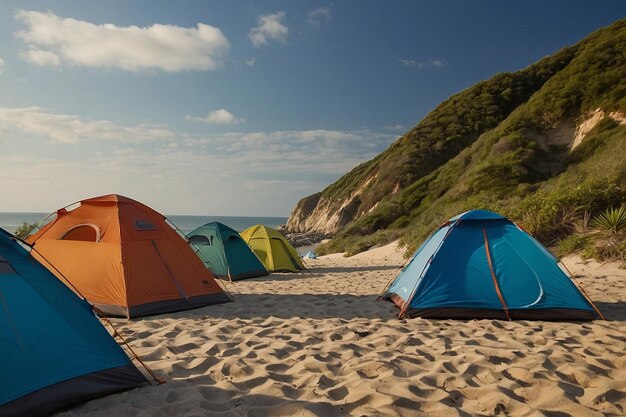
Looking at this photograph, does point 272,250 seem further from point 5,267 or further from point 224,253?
point 5,267

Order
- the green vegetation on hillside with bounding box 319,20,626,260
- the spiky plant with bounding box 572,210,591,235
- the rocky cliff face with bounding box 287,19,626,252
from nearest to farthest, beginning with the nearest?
the spiky plant with bounding box 572,210,591,235
the green vegetation on hillside with bounding box 319,20,626,260
the rocky cliff face with bounding box 287,19,626,252

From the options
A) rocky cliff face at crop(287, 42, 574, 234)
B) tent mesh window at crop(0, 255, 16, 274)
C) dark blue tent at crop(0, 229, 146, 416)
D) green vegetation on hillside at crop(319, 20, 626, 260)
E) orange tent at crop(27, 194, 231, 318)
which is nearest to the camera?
dark blue tent at crop(0, 229, 146, 416)

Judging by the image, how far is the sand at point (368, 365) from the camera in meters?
3.36

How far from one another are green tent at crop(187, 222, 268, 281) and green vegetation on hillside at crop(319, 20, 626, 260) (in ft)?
24.7

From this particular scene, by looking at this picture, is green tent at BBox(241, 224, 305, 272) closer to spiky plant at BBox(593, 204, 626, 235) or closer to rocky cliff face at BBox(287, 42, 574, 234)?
spiky plant at BBox(593, 204, 626, 235)

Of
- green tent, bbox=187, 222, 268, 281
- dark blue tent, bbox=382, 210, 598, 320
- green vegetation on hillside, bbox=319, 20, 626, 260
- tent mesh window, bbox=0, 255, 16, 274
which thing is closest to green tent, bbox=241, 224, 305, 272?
green tent, bbox=187, 222, 268, 281

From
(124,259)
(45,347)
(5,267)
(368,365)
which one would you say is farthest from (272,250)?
(45,347)

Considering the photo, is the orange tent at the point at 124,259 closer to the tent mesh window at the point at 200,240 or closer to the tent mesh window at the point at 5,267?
the tent mesh window at the point at 5,267

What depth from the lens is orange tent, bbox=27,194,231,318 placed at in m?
6.84

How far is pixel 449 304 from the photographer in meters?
6.33

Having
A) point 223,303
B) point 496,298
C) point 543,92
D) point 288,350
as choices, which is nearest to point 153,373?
point 288,350

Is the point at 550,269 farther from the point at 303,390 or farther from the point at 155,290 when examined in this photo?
the point at 155,290

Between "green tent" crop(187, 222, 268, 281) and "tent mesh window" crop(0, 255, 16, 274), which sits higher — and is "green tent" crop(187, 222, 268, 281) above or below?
below

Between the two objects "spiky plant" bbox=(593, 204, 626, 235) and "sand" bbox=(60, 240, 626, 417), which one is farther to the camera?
"spiky plant" bbox=(593, 204, 626, 235)
